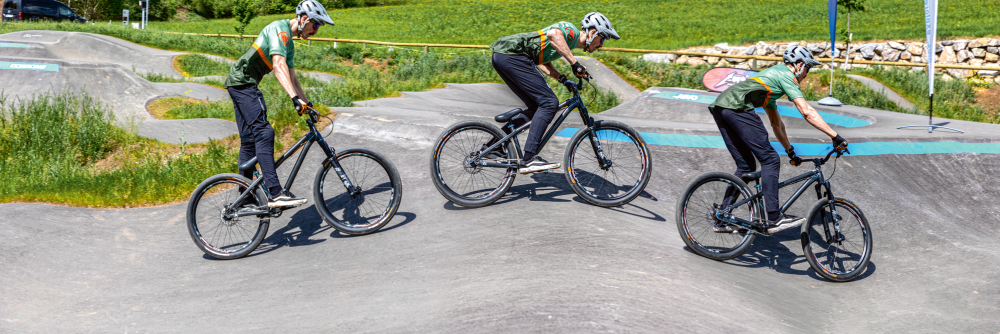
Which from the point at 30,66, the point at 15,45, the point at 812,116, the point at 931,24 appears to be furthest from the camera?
the point at 15,45

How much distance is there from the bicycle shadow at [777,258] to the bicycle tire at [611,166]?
34.2 inches

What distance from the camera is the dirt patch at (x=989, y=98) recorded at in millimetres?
21712

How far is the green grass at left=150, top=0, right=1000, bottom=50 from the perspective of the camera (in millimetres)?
35938

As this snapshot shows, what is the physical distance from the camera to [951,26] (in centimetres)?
3294

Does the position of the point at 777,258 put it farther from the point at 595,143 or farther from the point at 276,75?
the point at 276,75

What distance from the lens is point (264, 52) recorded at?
17.3 feet

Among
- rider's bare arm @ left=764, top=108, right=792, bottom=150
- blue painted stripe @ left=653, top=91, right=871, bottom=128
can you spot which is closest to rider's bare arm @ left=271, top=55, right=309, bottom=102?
rider's bare arm @ left=764, top=108, right=792, bottom=150

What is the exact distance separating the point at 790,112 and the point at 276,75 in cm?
1142

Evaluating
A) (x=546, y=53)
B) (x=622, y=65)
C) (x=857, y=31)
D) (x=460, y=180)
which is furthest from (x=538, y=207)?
(x=857, y=31)

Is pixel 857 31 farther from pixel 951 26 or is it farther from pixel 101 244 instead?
pixel 101 244

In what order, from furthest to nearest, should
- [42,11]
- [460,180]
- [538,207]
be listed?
[42,11]
[460,180]
[538,207]

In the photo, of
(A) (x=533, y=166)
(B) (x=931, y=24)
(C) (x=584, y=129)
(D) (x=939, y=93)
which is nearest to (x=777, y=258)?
(C) (x=584, y=129)

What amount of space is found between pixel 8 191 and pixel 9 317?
3599 millimetres

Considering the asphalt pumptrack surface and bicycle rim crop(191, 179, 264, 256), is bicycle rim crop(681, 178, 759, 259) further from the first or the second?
bicycle rim crop(191, 179, 264, 256)
